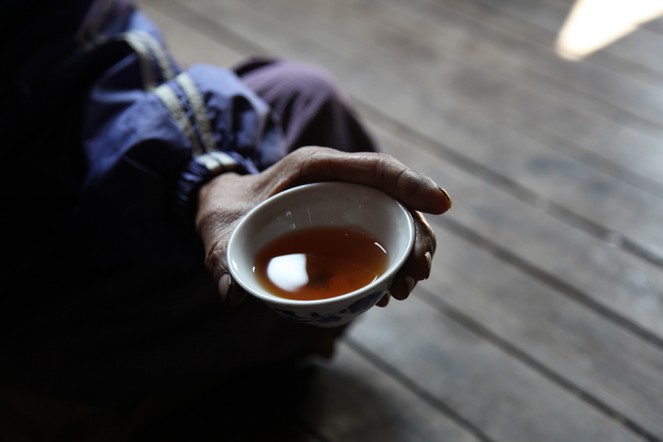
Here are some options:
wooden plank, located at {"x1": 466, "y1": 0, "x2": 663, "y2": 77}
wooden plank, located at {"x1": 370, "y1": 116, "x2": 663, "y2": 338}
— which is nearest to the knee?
wooden plank, located at {"x1": 370, "y1": 116, "x2": 663, "y2": 338}

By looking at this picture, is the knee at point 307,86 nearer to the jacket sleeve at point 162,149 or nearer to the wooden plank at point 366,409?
the jacket sleeve at point 162,149

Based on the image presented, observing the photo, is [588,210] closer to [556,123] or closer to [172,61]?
[556,123]

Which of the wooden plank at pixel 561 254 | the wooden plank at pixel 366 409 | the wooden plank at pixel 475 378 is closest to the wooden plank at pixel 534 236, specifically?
the wooden plank at pixel 561 254

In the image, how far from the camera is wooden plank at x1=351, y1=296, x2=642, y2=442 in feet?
3.03

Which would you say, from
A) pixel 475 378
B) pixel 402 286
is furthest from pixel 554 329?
pixel 402 286

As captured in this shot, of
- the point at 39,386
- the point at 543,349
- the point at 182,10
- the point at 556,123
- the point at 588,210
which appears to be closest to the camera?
the point at 39,386

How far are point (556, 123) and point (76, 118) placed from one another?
2.99 ft

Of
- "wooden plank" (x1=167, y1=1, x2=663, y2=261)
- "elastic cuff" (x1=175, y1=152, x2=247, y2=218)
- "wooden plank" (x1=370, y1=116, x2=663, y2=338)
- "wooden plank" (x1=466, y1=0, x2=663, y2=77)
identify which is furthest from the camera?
"wooden plank" (x1=466, y1=0, x2=663, y2=77)

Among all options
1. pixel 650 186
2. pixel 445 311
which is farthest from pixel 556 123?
pixel 445 311

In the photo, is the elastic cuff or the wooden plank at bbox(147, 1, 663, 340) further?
the wooden plank at bbox(147, 1, 663, 340)

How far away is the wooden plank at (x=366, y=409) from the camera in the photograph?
94cm

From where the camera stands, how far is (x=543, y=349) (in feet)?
3.32

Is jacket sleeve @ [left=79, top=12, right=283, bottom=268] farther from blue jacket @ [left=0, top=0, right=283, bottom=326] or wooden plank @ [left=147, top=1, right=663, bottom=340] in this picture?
wooden plank @ [left=147, top=1, right=663, bottom=340]

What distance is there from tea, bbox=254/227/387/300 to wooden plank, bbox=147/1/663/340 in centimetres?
63
